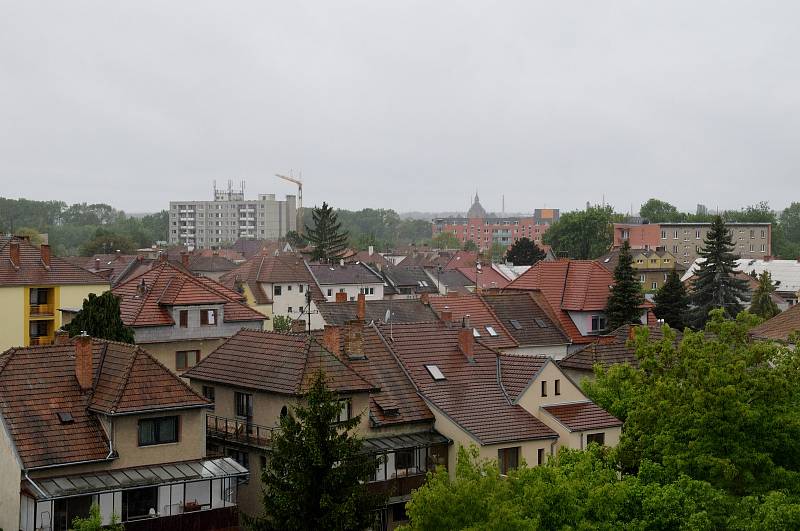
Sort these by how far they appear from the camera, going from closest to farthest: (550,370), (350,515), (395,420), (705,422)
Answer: (350,515) < (705,422) < (395,420) < (550,370)

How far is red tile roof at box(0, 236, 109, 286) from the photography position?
56.9 m

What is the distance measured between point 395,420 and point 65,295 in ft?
91.8

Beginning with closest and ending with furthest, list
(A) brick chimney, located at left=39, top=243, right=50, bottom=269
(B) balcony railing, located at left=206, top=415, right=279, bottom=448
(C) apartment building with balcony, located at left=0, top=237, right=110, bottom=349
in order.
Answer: (B) balcony railing, located at left=206, top=415, right=279, bottom=448
(C) apartment building with balcony, located at left=0, top=237, right=110, bottom=349
(A) brick chimney, located at left=39, top=243, right=50, bottom=269

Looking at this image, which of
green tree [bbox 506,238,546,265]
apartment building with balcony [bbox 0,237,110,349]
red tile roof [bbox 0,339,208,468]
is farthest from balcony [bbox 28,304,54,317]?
green tree [bbox 506,238,546,265]

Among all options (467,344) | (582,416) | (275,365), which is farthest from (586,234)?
(275,365)

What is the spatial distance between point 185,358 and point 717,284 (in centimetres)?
3964

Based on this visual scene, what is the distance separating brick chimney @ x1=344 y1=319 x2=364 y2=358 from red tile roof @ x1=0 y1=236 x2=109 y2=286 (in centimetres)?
2442

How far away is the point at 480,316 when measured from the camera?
195 ft

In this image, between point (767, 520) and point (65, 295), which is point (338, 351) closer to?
point (767, 520)

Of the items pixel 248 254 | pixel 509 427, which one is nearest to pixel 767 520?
pixel 509 427

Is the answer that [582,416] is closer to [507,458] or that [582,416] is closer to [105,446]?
[507,458]

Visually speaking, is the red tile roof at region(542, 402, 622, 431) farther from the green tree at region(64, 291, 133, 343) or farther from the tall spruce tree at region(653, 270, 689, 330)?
the tall spruce tree at region(653, 270, 689, 330)

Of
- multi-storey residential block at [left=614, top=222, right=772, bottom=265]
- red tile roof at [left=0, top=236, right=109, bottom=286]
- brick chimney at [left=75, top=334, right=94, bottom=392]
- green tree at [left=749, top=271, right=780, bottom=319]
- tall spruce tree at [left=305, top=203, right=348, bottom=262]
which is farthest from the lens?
multi-storey residential block at [left=614, top=222, right=772, bottom=265]

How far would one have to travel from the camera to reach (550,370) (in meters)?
38.8
